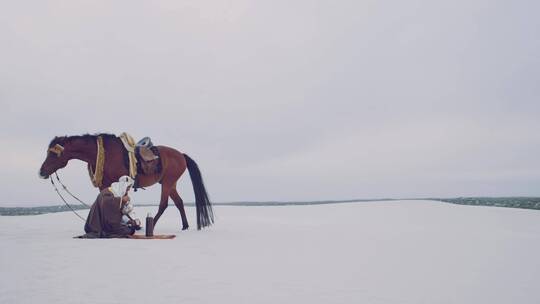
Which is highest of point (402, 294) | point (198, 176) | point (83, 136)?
point (83, 136)

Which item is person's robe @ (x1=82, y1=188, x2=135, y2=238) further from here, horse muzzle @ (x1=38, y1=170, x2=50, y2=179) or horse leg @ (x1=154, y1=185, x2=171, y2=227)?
horse muzzle @ (x1=38, y1=170, x2=50, y2=179)

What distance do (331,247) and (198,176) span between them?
3660 mm

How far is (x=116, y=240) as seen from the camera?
6094 mm

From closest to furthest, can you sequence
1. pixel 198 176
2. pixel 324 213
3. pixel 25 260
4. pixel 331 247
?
pixel 25 260
pixel 331 247
pixel 198 176
pixel 324 213

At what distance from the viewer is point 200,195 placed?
8.32 meters

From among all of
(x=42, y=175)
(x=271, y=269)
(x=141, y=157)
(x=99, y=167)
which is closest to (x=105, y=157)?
(x=99, y=167)

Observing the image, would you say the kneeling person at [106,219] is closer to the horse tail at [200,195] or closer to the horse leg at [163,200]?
the horse leg at [163,200]

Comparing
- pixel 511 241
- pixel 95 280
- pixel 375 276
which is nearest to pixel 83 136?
pixel 95 280

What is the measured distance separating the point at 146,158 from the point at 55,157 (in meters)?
1.64

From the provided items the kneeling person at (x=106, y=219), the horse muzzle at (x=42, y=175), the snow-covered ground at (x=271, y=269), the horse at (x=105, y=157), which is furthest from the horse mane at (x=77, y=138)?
the snow-covered ground at (x=271, y=269)

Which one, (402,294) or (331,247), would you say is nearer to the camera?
(402,294)

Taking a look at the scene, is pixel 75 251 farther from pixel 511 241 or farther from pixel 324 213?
pixel 324 213

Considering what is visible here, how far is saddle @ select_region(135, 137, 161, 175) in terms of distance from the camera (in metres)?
7.47

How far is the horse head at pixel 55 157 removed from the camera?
7098 mm
